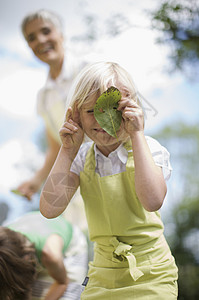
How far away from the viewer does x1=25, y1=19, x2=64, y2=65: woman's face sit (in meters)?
0.78

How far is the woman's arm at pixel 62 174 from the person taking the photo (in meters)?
0.45

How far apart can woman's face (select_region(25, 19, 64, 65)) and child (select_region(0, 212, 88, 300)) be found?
353 mm

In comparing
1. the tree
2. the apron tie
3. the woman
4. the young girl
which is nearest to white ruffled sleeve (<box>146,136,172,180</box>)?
the young girl

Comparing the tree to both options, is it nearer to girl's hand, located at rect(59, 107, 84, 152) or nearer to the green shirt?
girl's hand, located at rect(59, 107, 84, 152)

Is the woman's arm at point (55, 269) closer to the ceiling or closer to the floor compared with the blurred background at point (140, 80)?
closer to the floor

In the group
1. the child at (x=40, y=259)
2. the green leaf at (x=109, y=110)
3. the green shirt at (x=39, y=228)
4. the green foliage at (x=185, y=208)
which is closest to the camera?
the green leaf at (x=109, y=110)

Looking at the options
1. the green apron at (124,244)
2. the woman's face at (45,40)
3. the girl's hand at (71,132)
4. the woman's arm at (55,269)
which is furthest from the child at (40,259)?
the woman's face at (45,40)

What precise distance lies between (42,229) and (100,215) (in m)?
0.30

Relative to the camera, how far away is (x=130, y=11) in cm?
63

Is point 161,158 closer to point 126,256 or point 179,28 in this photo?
point 126,256

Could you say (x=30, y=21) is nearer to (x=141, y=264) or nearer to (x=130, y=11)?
(x=130, y=11)

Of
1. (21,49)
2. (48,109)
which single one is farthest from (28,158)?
(21,49)

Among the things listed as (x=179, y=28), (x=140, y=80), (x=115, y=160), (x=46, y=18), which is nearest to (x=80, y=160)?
(x=115, y=160)

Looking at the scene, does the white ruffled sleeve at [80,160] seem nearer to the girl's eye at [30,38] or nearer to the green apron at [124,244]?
the green apron at [124,244]
